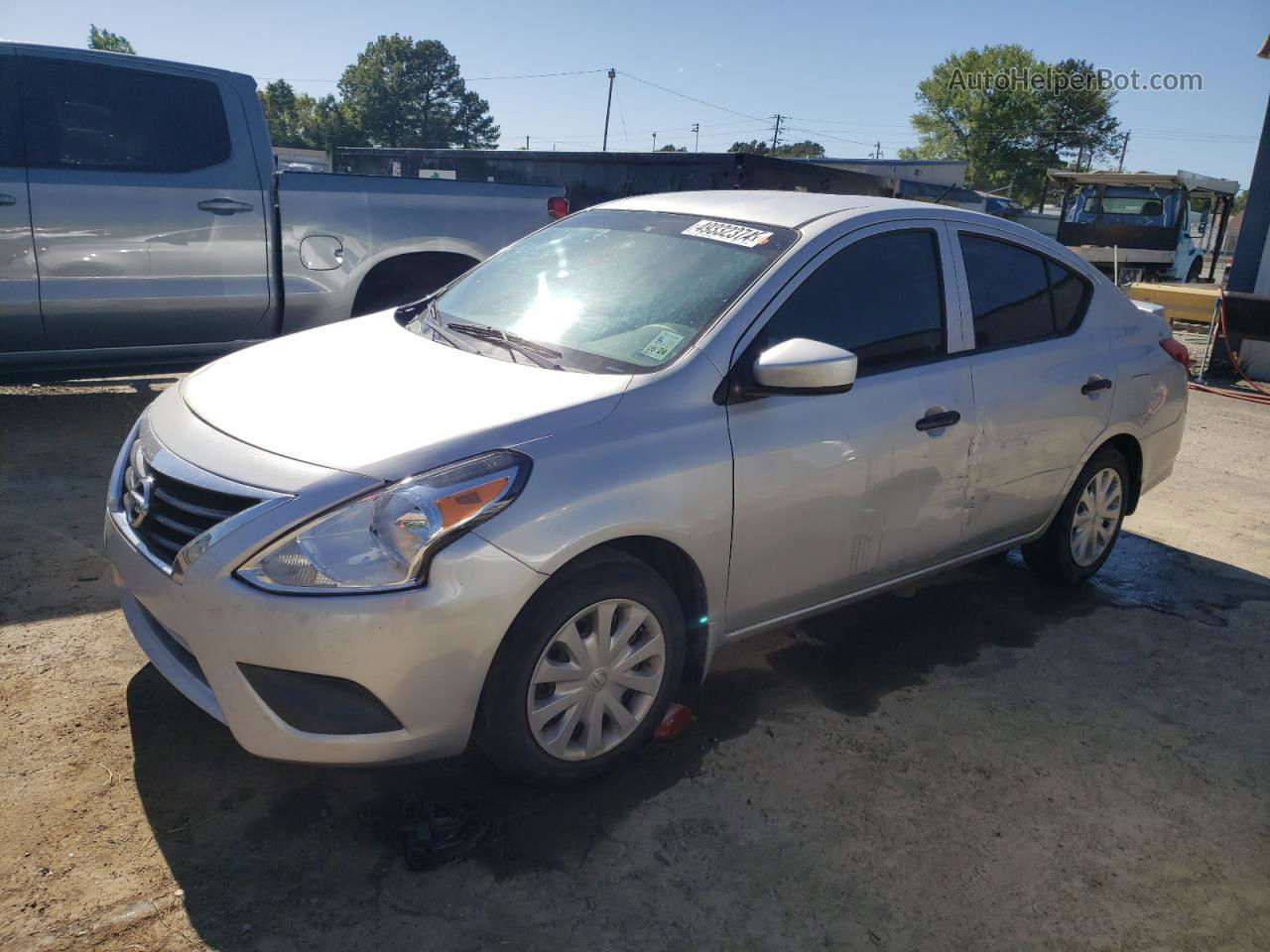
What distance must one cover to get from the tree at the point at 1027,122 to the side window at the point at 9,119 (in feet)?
211

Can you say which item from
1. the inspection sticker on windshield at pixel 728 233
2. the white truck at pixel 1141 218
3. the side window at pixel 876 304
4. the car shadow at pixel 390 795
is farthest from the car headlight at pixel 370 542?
the white truck at pixel 1141 218

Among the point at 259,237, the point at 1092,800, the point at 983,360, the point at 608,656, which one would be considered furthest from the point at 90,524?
the point at 1092,800

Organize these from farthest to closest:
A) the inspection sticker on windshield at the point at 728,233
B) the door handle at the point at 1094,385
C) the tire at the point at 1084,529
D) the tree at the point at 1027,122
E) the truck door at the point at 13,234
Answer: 1. the tree at the point at 1027,122
2. the truck door at the point at 13,234
3. the tire at the point at 1084,529
4. the door handle at the point at 1094,385
5. the inspection sticker on windshield at the point at 728,233

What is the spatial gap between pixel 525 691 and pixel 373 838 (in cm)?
57

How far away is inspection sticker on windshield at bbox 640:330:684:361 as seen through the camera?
2936 millimetres

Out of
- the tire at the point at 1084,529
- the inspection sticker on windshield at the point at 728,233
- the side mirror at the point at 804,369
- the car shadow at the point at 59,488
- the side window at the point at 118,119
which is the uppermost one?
the side window at the point at 118,119

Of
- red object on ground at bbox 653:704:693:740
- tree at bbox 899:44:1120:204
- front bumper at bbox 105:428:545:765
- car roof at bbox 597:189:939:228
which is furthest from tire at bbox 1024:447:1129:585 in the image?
tree at bbox 899:44:1120:204

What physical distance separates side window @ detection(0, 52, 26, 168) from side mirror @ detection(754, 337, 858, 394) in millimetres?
4565

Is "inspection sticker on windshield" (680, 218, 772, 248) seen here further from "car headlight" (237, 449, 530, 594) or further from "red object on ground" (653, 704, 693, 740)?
"red object on ground" (653, 704, 693, 740)

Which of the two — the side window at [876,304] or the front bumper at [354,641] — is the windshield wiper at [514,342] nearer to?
the side window at [876,304]

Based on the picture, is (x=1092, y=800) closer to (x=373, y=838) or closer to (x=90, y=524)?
(x=373, y=838)

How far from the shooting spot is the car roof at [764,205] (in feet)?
11.2

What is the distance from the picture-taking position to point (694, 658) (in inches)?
120

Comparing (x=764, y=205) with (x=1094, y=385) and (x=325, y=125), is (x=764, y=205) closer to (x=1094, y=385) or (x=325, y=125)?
(x=1094, y=385)
